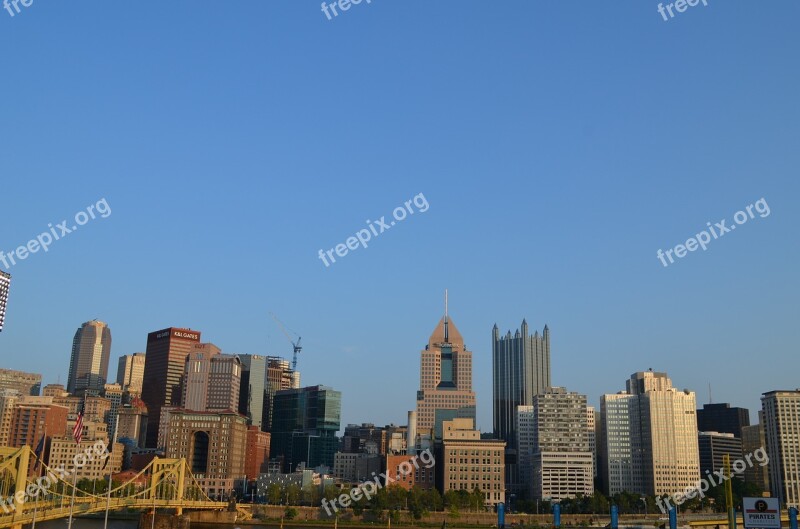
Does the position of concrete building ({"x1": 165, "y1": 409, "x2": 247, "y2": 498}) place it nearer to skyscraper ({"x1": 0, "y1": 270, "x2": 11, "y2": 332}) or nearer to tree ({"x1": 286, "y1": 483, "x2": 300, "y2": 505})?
tree ({"x1": 286, "y1": 483, "x2": 300, "y2": 505})

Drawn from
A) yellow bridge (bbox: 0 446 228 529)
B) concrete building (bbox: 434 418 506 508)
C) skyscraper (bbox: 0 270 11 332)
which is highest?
skyscraper (bbox: 0 270 11 332)

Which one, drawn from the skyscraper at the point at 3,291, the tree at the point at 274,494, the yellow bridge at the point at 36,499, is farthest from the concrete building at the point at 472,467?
the skyscraper at the point at 3,291

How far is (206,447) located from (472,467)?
61228mm

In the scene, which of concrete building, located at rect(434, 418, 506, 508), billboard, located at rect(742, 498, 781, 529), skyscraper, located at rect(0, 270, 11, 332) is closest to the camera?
billboard, located at rect(742, 498, 781, 529)

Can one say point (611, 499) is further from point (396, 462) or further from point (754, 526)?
point (754, 526)

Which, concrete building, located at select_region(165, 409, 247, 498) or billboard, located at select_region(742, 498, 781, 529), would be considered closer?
billboard, located at select_region(742, 498, 781, 529)

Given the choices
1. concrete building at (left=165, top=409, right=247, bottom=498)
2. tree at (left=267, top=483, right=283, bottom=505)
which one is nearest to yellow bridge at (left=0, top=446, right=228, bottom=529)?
tree at (left=267, top=483, right=283, bottom=505)

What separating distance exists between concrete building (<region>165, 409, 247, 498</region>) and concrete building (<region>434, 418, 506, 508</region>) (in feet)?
149

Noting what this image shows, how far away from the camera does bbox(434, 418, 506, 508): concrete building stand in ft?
582

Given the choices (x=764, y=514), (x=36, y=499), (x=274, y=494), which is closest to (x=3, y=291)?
(x=274, y=494)

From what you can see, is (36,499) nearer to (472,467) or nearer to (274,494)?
(274,494)

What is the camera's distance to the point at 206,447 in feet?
652

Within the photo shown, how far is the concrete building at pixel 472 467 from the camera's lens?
582ft

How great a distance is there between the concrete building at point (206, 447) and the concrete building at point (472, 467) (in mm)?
45458
